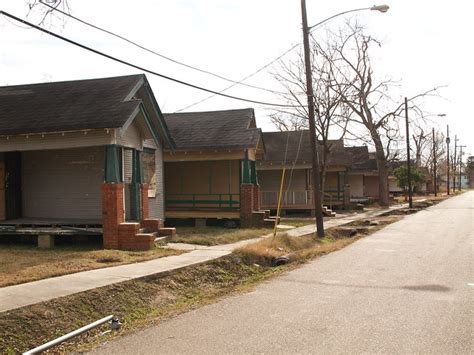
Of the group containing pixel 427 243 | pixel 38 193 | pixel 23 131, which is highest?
pixel 23 131

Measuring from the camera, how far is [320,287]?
9945mm

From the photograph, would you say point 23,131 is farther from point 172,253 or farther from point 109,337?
point 109,337

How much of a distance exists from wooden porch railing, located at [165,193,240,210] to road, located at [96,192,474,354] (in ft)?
36.1

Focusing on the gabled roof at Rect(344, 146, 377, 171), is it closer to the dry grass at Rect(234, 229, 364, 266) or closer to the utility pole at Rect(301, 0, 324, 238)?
the utility pole at Rect(301, 0, 324, 238)

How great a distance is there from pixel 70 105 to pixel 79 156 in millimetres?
1760

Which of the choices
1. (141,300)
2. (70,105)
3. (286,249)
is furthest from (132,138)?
(141,300)

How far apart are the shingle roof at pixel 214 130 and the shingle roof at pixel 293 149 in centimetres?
721

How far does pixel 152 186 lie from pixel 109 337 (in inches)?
502

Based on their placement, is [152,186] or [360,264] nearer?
Answer: [360,264]

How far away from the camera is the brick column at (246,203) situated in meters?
22.1

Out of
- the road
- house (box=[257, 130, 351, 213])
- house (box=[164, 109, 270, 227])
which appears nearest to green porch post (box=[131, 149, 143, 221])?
house (box=[164, 109, 270, 227])

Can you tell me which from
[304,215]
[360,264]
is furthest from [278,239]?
[304,215]

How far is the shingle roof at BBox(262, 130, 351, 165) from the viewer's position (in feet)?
110

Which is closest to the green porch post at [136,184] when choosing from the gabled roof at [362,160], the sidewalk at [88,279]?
the sidewalk at [88,279]
